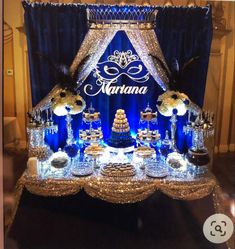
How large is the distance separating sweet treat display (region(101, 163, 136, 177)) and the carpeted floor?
0.51 ft

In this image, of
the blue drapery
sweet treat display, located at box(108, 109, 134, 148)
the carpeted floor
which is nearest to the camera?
the carpeted floor

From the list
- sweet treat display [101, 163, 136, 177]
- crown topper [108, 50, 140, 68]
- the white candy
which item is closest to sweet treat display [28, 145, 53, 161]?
the white candy

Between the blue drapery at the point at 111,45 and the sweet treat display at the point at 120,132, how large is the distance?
0.08 metres

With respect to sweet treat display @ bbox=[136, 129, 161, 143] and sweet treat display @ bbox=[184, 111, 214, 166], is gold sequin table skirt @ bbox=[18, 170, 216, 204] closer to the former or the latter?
sweet treat display @ bbox=[184, 111, 214, 166]

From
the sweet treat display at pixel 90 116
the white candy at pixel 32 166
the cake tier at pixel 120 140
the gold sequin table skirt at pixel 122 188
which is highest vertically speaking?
the sweet treat display at pixel 90 116

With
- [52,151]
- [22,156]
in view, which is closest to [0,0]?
[22,156]

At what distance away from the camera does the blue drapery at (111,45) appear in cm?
194

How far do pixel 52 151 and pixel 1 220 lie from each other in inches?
32.6

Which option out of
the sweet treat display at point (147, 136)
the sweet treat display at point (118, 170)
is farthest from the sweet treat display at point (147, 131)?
the sweet treat display at point (118, 170)

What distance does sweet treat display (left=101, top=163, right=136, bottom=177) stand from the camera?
6.39ft

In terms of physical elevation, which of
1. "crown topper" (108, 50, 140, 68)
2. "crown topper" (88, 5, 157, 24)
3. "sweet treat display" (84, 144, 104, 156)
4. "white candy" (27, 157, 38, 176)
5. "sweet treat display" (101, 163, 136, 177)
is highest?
"crown topper" (88, 5, 157, 24)

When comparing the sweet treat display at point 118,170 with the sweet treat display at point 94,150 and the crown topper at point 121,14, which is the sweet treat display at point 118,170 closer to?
the sweet treat display at point 94,150

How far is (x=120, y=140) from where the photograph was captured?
2.07 metres

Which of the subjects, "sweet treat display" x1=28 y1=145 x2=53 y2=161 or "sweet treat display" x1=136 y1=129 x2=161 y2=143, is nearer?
"sweet treat display" x1=28 y1=145 x2=53 y2=161
